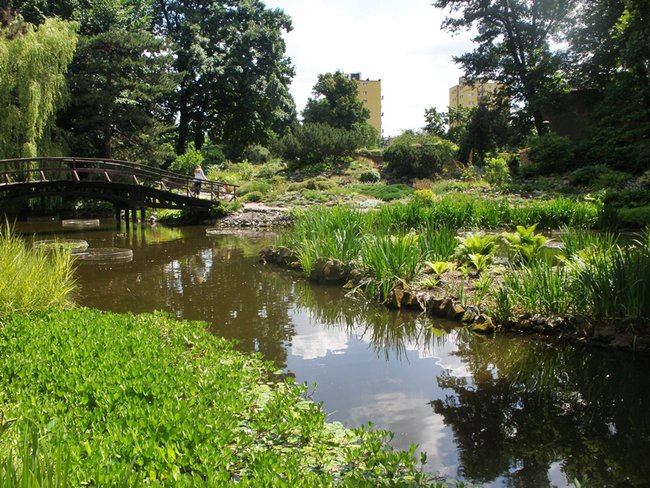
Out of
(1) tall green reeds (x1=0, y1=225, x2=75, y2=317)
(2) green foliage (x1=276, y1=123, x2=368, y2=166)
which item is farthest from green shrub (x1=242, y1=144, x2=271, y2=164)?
(1) tall green reeds (x1=0, y1=225, x2=75, y2=317)

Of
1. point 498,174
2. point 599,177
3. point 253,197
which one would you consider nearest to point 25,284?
point 253,197

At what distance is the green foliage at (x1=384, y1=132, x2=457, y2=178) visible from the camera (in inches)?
1135

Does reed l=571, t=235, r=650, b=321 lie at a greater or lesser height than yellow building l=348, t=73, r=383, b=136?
lesser

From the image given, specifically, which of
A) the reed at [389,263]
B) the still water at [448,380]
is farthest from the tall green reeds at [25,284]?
the reed at [389,263]

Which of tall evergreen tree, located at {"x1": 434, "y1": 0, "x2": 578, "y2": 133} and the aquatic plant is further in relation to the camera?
tall evergreen tree, located at {"x1": 434, "y1": 0, "x2": 578, "y2": 133}

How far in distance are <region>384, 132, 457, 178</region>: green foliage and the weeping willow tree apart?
1655cm

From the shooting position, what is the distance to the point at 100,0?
28.1 metres

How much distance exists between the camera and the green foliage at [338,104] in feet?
176

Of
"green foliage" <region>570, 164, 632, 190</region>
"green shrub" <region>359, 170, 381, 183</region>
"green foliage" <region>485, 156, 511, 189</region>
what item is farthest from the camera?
"green shrub" <region>359, 170, 381, 183</region>

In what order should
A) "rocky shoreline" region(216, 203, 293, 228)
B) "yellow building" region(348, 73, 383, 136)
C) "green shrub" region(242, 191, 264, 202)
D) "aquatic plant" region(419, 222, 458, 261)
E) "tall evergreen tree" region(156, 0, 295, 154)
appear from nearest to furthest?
"aquatic plant" region(419, 222, 458, 261) < "rocky shoreline" region(216, 203, 293, 228) < "green shrub" region(242, 191, 264, 202) < "tall evergreen tree" region(156, 0, 295, 154) < "yellow building" region(348, 73, 383, 136)

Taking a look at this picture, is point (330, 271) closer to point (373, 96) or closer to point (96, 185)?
point (96, 185)

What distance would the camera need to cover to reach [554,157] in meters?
23.3

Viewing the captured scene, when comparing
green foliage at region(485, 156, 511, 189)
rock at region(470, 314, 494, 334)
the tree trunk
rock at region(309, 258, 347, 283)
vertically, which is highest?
the tree trunk

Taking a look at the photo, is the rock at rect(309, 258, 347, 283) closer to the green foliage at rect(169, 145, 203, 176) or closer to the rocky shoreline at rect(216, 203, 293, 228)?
the rocky shoreline at rect(216, 203, 293, 228)
